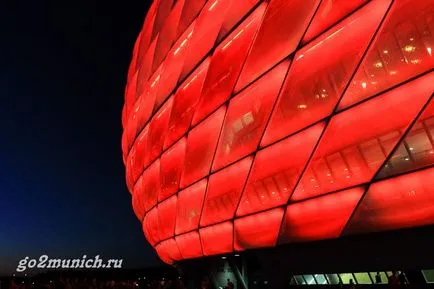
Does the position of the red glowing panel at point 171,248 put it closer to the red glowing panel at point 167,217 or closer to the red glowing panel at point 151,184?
the red glowing panel at point 167,217

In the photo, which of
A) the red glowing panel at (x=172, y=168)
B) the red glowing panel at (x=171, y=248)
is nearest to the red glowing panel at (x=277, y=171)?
the red glowing panel at (x=172, y=168)

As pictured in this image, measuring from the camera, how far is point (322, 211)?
1352 centimetres

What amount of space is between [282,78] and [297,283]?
8361 mm

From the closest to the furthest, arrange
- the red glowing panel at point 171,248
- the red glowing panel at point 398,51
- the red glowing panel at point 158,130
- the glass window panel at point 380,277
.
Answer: the red glowing panel at point 398,51 < the glass window panel at point 380,277 < the red glowing panel at point 158,130 < the red glowing panel at point 171,248

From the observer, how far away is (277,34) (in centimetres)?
1441

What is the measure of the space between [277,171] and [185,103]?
6.97 m

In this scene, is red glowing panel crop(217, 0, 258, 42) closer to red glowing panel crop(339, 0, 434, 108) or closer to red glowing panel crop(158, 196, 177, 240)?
red glowing panel crop(339, 0, 434, 108)

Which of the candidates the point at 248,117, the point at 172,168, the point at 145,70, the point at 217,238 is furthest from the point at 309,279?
the point at 145,70

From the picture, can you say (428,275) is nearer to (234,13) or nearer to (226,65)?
(226,65)

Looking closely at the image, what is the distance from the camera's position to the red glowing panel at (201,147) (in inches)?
700

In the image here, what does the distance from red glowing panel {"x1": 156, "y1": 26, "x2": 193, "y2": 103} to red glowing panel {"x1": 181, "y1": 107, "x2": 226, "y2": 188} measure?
136 inches

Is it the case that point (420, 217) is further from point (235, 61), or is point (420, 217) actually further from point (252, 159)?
point (235, 61)

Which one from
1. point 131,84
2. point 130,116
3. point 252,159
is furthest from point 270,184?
point 131,84

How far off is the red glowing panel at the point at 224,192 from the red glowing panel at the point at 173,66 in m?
5.93
